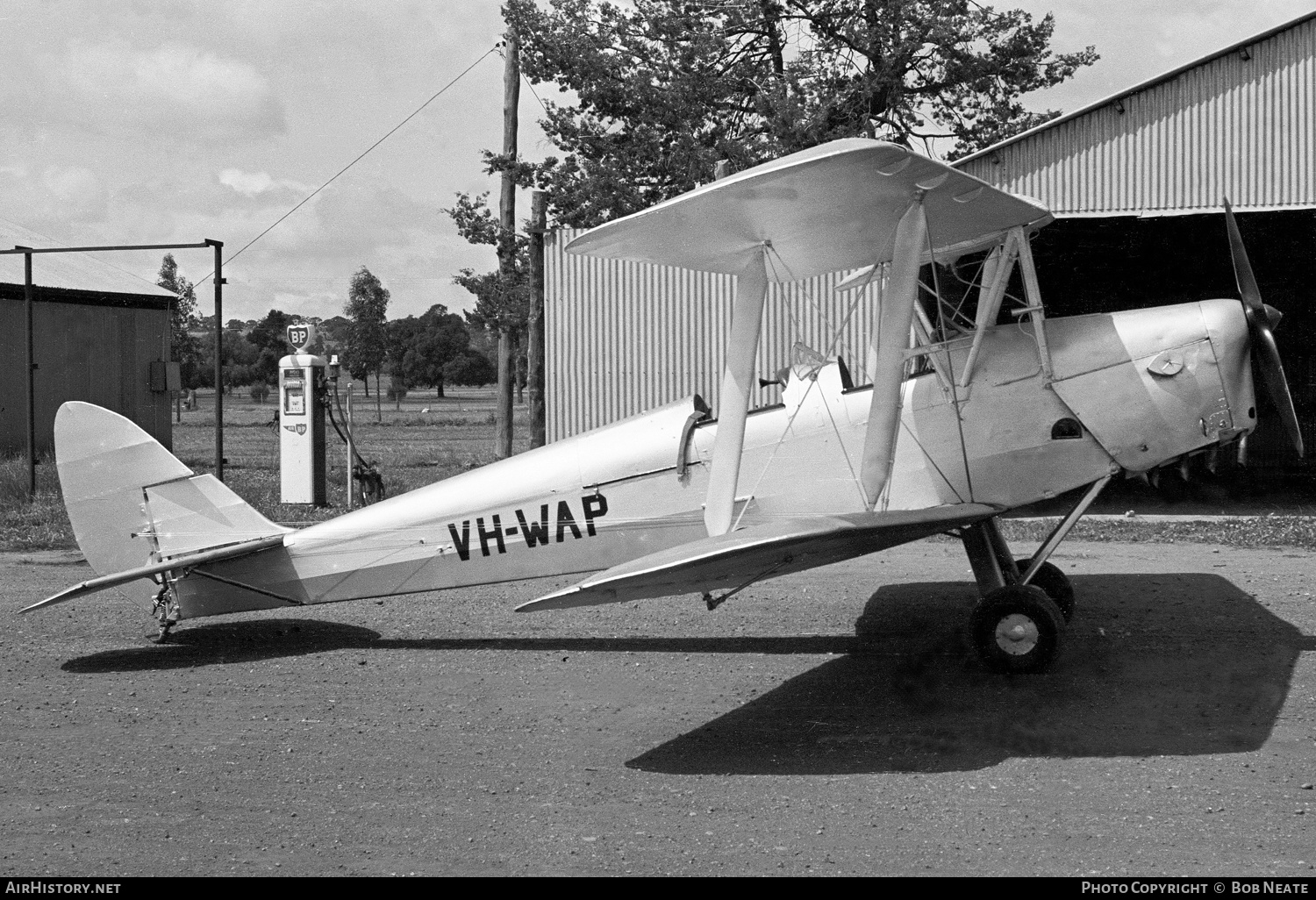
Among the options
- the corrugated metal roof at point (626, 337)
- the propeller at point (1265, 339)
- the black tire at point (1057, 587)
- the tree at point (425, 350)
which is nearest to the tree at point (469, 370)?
the tree at point (425, 350)

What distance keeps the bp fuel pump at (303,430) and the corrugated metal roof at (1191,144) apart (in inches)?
345

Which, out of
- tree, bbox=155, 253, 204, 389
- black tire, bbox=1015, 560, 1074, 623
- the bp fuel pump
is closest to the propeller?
black tire, bbox=1015, 560, 1074, 623

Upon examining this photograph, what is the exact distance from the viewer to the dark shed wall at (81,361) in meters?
22.2

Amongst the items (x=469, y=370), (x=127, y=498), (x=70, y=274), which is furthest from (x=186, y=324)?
(x=127, y=498)

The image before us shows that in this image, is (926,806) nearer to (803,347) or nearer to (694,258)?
(803,347)

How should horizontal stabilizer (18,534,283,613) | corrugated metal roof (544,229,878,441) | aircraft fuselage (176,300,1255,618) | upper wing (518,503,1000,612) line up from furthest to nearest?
corrugated metal roof (544,229,878,441)
horizontal stabilizer (18,534,283,613)
aircraft fuselage (176,300,1255,618)
upper wing (518,503,1000,612)

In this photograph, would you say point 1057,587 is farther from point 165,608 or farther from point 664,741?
point 165,608

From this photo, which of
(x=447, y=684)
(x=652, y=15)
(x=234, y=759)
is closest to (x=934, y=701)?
(x=447, y=684)

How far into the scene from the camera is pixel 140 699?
22.2ft

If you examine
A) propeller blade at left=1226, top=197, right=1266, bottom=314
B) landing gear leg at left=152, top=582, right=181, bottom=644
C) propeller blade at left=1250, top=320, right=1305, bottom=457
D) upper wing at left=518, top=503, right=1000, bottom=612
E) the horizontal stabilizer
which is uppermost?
propeller blade at left=1226, top=197, right=1266, bottom=314

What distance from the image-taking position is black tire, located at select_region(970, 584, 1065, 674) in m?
6.72

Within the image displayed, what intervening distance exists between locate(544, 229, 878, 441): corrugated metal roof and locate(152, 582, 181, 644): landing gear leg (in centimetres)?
938

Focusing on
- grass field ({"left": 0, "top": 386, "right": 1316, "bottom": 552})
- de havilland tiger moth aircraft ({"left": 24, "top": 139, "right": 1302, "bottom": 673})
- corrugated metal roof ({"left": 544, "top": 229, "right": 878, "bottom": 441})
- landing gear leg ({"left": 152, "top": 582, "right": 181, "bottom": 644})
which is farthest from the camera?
corrugated metal roof ({"left": 544, "top": 229, "right": 878, "bottom": 441})

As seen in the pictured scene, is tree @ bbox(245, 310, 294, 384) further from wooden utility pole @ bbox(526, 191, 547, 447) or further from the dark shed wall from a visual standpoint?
wooden utility pole @ bbox(526, 191, 547, 447)
